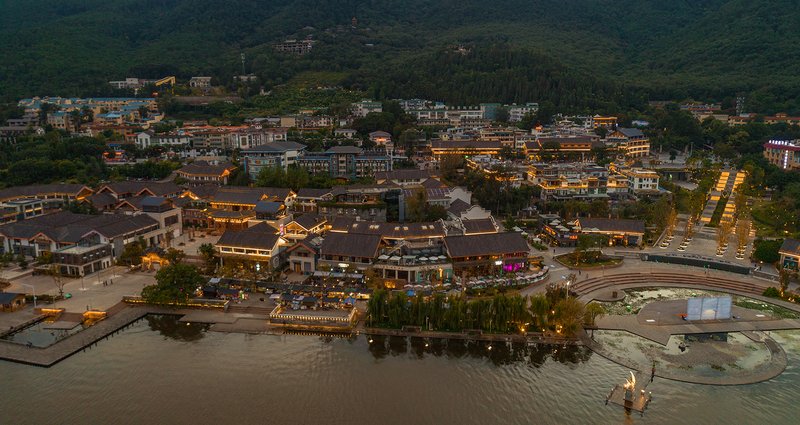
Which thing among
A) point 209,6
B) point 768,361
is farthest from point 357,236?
point 209,6

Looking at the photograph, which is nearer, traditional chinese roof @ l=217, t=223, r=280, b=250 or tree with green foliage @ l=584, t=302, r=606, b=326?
tree with green foliage @ l=584, t=302, r=606, b=326

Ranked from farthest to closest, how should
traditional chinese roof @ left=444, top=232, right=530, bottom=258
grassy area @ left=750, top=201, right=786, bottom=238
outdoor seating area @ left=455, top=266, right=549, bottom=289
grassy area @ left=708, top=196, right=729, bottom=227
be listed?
grassy area @ left=708, top=196, right=729, bottom=227, grassy area @ left=750, top=201, right=786, bottom=238, traditional chinese roof @ left=444, top=232, right=530, bottom=258, outdoor seating area @ left=455, top=266, right=549, bottom=289

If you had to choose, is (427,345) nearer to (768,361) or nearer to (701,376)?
(701,376)

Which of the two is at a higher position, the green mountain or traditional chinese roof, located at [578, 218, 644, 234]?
the green mountain

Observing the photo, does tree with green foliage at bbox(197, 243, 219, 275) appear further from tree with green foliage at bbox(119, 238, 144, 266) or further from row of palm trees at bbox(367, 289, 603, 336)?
row of palm trees at bbox(367, 289, 603, 336)

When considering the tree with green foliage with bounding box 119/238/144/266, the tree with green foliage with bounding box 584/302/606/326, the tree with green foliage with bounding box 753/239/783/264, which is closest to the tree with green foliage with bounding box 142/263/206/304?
the tree with green foliage with bounding box 119/238/144/266

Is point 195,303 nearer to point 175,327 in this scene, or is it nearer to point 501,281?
point 175,327
